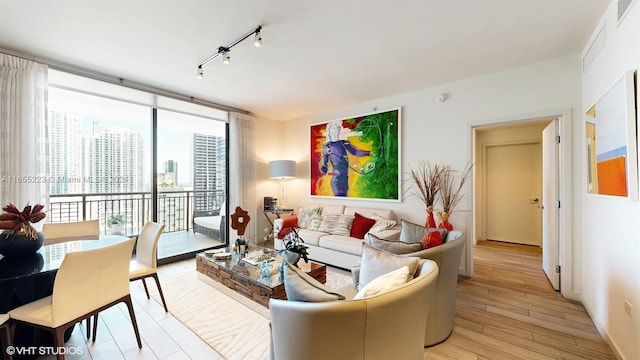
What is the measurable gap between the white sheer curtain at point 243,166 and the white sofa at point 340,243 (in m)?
0.86

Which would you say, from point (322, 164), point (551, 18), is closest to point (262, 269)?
point (322, 164)

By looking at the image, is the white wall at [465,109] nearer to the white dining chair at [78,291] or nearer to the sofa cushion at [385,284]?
the sofa cushion at [385,284]

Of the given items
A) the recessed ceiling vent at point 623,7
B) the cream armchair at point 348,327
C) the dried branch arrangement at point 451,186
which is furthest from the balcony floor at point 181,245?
the recessed ceiling vent at point 623,7

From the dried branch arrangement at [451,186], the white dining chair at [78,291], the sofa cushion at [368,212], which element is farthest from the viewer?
the sofa cushion at [368,212]

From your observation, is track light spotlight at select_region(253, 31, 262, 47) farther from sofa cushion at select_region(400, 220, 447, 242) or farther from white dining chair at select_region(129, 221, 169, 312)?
sofa cushion at select_region(400, 220, 447, 242)

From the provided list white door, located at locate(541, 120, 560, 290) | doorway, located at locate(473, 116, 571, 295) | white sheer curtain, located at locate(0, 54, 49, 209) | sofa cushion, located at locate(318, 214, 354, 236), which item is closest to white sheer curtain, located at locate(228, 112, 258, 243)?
sofa cushion, located at locate(318, 214, 354, 236)

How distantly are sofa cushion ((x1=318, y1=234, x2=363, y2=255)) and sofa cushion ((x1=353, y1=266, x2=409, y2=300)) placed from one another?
1994 millimetres

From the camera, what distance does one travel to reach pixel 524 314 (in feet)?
7.93

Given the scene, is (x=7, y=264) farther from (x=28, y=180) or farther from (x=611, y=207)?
(x=611, y=207)

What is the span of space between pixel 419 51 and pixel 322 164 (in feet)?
8.65

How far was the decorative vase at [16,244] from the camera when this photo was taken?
1758 mm

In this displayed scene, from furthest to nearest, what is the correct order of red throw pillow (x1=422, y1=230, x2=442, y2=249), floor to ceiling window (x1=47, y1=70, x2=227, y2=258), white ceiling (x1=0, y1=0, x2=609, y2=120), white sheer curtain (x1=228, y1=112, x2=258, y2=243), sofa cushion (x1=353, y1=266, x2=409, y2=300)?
white sheer curtain (x1=228, y1=112, x2=258, y2=243), floor to ceiling window (x1=47, y1=70, x2=227, y2=258), red throw pillow (x1=422, y1=230, x2=442, y2=249), white ceiling (x1=0, y1=0, x2=609, y2=120), sofa cushion (x1=353, y1=266, x2=409, y2=300)

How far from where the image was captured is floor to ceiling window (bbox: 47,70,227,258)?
317 cm

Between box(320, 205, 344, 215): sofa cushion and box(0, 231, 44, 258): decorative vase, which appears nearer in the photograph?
box(0, 231, 44, 258): decorative vase
